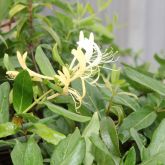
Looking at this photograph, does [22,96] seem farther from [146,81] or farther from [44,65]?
[146,81]

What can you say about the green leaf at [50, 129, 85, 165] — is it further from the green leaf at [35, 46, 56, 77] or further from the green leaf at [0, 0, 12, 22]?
the green leaf at [0, 0, 12, 22]

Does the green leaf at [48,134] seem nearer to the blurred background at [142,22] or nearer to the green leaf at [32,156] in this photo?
the green leaf at [32,156]

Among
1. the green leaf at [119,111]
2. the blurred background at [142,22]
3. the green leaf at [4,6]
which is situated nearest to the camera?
the green leaf at [119,111]

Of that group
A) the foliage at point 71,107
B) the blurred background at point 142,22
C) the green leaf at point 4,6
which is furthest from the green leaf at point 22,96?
the blurred background at point 142,22

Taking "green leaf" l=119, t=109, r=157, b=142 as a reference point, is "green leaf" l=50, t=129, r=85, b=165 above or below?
above

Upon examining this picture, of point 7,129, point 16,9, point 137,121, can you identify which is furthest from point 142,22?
point 7,129

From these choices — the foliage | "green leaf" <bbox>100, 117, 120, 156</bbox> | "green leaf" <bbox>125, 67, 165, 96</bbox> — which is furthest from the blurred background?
"green leaf" <bbox>100, 117, 120, 156</bbox>
